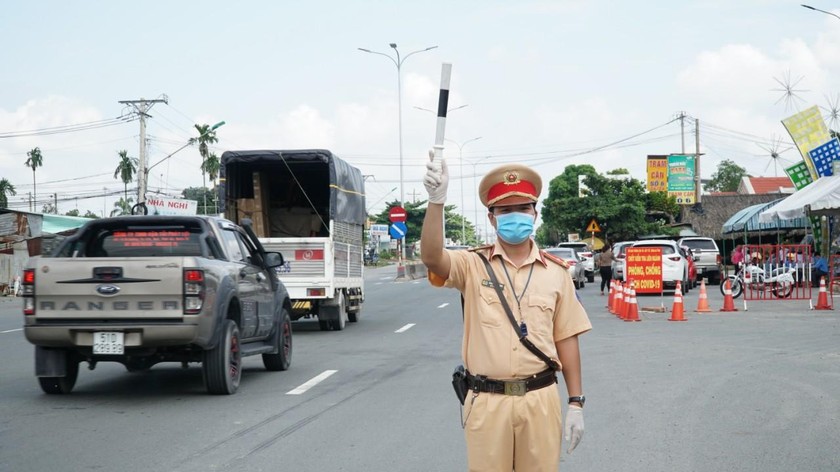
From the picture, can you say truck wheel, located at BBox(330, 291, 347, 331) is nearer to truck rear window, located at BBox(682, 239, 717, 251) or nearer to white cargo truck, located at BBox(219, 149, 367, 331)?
white cargo truck, located at BBox(219, 149, 367, 331)

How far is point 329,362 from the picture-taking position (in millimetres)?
12727

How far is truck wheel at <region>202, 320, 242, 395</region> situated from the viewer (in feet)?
31.2

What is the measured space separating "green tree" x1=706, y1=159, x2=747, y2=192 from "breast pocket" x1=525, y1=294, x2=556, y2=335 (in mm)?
108617

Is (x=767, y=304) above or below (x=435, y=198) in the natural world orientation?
below

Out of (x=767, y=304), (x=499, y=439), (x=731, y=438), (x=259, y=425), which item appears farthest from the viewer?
(x=767, y=304)

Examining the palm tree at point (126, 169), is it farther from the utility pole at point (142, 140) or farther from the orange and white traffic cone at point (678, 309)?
the orange and white traffic cone at point (678, 309)

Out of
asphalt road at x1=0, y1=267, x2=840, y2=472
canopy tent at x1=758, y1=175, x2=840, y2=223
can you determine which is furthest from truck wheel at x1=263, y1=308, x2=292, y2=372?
canopy tent at x1=758, y1=175, x2=840, y2=223

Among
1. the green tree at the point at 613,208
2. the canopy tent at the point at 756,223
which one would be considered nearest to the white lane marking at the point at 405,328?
the canopy tent at the point at 756,223

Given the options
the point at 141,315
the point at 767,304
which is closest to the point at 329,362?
the point at 141,315

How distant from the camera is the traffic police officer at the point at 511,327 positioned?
3928 millimetres

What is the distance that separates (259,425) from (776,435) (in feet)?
13.4

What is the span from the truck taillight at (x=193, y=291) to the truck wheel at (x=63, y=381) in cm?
158

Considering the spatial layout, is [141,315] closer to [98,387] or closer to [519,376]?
[98,387]

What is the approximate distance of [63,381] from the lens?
9711 millimetres
